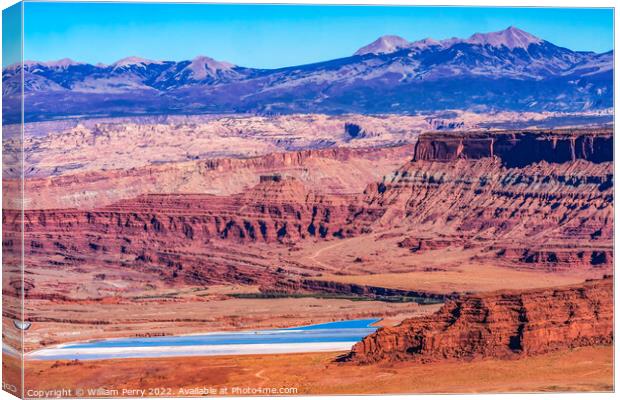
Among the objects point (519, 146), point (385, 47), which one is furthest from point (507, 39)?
point (519, 146)

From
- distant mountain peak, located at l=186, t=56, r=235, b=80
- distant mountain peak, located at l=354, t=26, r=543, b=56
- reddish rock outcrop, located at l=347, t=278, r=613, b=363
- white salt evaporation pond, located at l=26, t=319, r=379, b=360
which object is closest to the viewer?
reddish rock outcrop, located at l=347, t=278, r=613, b=363

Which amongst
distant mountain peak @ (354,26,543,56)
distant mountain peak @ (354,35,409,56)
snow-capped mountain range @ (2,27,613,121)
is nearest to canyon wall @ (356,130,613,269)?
snow-capped mountain range @ (2,27,613,121)

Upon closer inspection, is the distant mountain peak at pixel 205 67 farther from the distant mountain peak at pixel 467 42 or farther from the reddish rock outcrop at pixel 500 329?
the reddish rock outcrop at pixel 500 329

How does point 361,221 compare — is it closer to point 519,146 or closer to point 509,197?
point 509,197

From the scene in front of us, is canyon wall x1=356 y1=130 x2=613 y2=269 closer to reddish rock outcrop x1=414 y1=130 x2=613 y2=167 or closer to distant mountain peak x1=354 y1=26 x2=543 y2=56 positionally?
reddish rock outcrop x1=414 y1=130 x2=613 y2=167

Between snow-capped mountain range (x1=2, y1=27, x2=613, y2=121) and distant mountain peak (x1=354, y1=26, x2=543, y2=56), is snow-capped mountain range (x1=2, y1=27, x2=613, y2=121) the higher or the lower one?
the lower one

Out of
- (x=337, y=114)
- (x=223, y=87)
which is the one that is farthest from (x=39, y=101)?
(x=337, y=114)

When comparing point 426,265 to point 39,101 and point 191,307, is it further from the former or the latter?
point 39,101

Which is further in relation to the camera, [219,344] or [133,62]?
[133,62]
